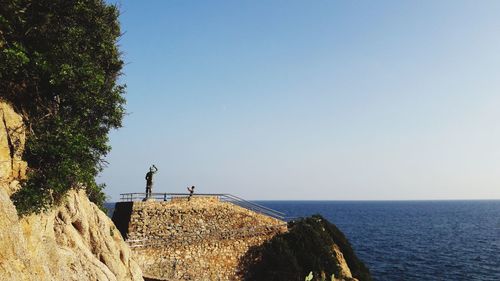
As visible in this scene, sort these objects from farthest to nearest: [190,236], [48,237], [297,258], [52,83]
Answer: [297,258], [190,236], [52,83], [48,237]

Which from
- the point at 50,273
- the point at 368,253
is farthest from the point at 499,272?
the point at 50,273

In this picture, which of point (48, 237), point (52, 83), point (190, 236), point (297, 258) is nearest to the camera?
point (48, 237)

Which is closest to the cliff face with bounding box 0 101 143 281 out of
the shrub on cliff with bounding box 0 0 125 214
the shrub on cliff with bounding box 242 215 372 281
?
the shrub on cliff with bounding box 0 0 125 214

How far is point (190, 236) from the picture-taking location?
31891 mm

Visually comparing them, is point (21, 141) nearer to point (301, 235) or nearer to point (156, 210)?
point (156, 210)

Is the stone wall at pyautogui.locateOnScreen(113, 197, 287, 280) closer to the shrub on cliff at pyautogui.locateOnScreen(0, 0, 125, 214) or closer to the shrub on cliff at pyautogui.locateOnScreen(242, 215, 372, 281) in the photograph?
the shrub on cliff at pyautogui.locateOnScreen(242, 215, 372, 281)

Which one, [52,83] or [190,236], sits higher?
[52,83]

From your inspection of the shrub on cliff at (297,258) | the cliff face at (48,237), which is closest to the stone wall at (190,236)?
the shrub on cliff at (297,258)

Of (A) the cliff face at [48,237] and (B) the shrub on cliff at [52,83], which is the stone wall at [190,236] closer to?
(A) the cliff face at [48,237]

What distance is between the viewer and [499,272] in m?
52.0

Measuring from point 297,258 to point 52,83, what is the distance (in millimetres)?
26614

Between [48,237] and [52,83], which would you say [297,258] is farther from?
[52,83]

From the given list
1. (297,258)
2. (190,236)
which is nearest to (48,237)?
(190,236)

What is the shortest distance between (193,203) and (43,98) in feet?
60.2
